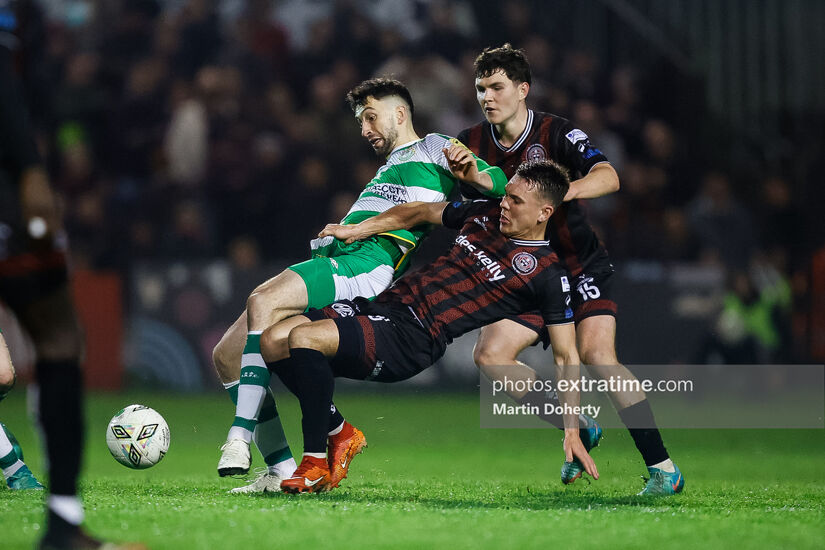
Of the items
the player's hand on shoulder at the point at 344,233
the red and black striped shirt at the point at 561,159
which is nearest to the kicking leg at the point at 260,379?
the player's hand on shoulder at the point at 344,233

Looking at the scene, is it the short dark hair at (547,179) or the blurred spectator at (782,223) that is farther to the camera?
the blurred spectator at (782,223)

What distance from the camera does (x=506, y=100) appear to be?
245 inches

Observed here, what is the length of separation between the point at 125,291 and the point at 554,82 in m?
5.24

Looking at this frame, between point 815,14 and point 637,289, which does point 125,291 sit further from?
point 815,14

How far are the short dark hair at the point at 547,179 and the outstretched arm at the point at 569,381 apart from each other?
649 mm

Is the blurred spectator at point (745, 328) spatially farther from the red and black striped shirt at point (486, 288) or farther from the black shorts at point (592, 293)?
the red and black striped shirt at point (486, 288)

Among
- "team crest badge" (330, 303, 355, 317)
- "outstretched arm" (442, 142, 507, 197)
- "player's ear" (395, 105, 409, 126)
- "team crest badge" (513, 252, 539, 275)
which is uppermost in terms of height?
"player's ear" (395, 105, 409, 126)

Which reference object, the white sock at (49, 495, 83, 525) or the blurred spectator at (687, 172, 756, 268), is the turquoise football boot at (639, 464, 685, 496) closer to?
the white sock at (49, 495, 83, 525)

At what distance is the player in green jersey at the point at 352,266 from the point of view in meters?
5.62

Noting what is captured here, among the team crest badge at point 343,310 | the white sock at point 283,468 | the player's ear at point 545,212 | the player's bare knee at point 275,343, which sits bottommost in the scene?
the white sock at point 283,468

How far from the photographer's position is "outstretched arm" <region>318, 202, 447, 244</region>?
604 centimetres

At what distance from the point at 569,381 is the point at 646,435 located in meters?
0.57

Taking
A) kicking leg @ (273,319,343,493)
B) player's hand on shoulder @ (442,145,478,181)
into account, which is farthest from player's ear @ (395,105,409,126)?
kicking leg @ (273,319,343,493)

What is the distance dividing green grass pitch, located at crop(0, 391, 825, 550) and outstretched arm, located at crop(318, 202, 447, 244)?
1306 millimetres
